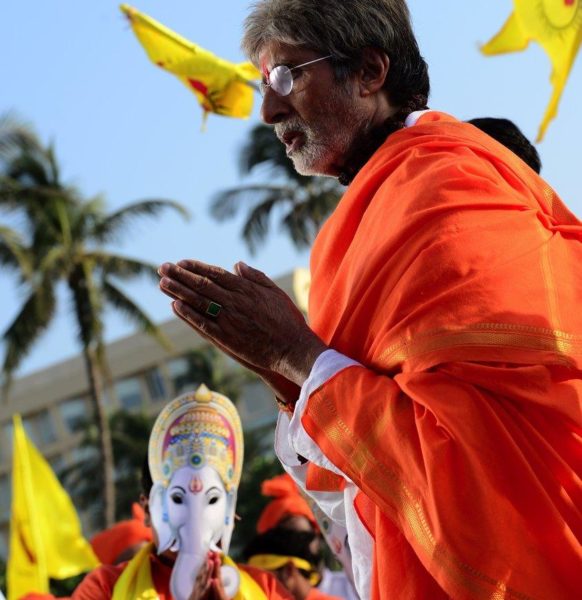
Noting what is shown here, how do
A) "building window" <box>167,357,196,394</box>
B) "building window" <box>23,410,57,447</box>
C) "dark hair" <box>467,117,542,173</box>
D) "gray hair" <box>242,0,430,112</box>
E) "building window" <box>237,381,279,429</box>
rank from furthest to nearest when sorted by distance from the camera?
"building window" <box>23,410,57,447</box>
"building window" <box>237,381,279,429</box>
"building window" <box>167,357,196,394</box>
"dark hair" <box>467,117,542,173</box>
"gray hair" <box>242,0,430,112</box>

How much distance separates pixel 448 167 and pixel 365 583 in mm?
922

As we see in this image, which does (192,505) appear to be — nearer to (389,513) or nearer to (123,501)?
(389,513)

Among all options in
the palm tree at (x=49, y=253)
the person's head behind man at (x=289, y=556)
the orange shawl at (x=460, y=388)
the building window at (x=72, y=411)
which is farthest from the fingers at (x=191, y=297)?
the building window at (x=72, y=411)

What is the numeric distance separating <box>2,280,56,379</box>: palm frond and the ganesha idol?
24175 mm

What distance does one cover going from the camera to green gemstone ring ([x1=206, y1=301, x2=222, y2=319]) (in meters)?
2.83

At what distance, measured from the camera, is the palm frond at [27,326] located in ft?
96.7

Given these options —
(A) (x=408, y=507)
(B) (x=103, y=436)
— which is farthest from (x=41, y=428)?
(A) (x=408, y=507)

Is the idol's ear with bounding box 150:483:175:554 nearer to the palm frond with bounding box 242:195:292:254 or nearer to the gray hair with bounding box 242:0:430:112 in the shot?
the gray hair with bounding box 242:0:430:112

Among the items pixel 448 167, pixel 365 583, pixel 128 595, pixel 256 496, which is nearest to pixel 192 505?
pixel 128 595

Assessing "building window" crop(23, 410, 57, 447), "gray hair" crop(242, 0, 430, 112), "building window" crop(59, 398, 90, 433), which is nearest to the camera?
"gray hair" crop(242, 0, 430, 112)

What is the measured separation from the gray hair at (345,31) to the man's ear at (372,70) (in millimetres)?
14

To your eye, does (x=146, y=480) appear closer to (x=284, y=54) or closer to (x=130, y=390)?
(x=284, y=54)

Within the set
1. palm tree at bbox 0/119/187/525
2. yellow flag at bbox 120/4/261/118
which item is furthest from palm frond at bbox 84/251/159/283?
yellow flag at bbox 120/4/261/118

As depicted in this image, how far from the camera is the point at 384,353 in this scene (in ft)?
9.05
